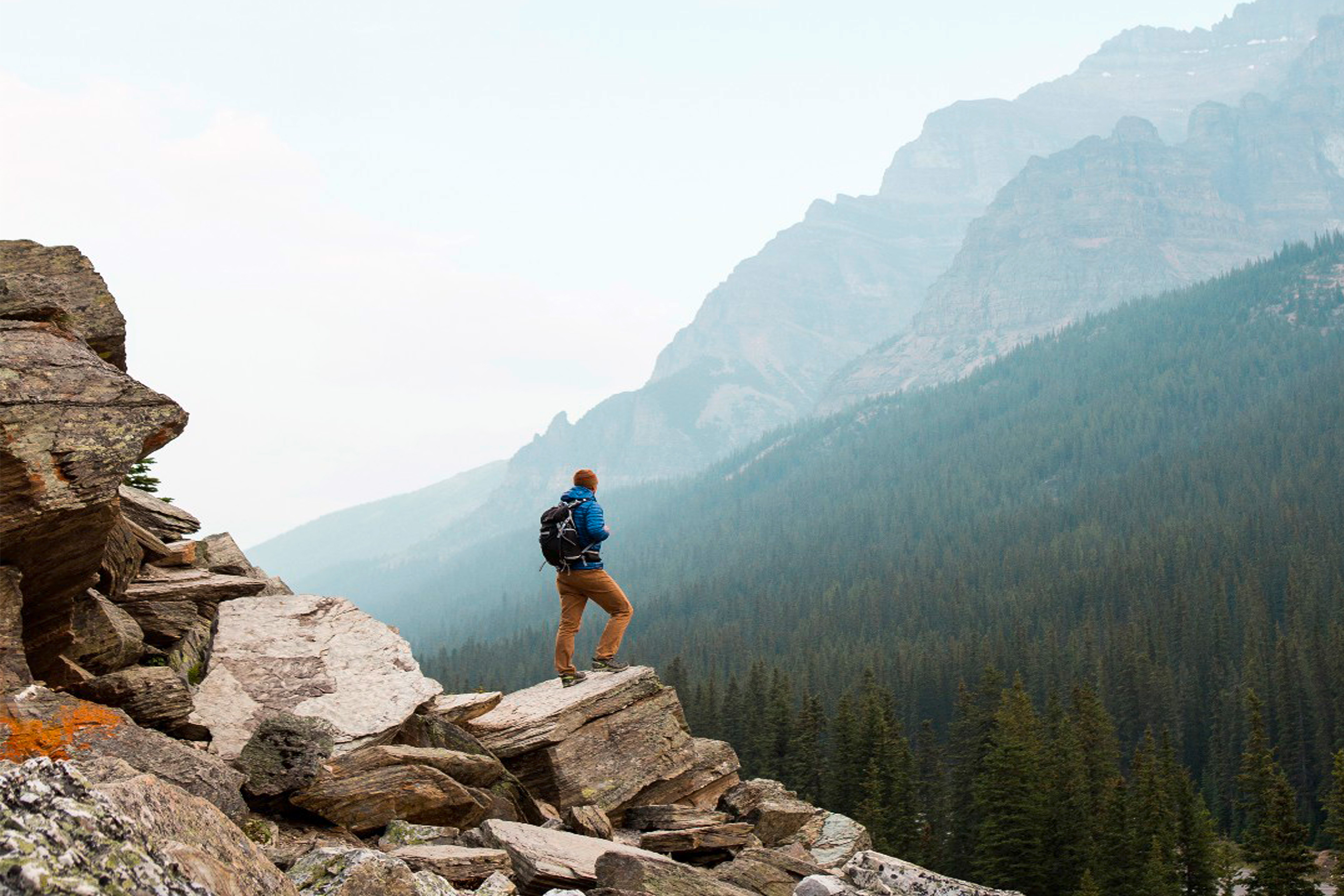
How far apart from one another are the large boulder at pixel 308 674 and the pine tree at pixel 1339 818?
1830 inches

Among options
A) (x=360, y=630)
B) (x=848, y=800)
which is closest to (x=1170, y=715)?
(x=848, y=800)

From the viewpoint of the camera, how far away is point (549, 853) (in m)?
11.5

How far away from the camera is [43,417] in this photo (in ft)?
34.0

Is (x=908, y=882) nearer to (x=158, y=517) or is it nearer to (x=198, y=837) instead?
(x=198, y=837)

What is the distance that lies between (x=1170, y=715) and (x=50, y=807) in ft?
332

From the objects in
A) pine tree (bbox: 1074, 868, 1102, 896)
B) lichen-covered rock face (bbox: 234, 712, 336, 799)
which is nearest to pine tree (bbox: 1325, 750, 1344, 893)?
pine tree (bbox: 1074, 868, 1102, 896)

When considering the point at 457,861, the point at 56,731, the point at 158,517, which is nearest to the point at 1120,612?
the point at 158,517

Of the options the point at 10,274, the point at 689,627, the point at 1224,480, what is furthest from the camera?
the point at 1224,480

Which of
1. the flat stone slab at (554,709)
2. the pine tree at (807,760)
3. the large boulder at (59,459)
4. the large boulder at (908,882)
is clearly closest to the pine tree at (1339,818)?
the pine tree at (807,760)

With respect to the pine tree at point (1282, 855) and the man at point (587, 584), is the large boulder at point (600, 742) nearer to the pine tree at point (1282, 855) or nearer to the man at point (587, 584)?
the man at point (587, 584)

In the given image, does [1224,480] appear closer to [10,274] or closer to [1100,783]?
[1100,783]

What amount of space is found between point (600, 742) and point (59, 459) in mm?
9901

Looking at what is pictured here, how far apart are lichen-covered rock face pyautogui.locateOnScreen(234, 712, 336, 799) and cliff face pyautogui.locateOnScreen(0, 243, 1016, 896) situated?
1.1 inches

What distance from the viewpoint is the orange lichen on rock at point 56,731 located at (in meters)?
8.96
